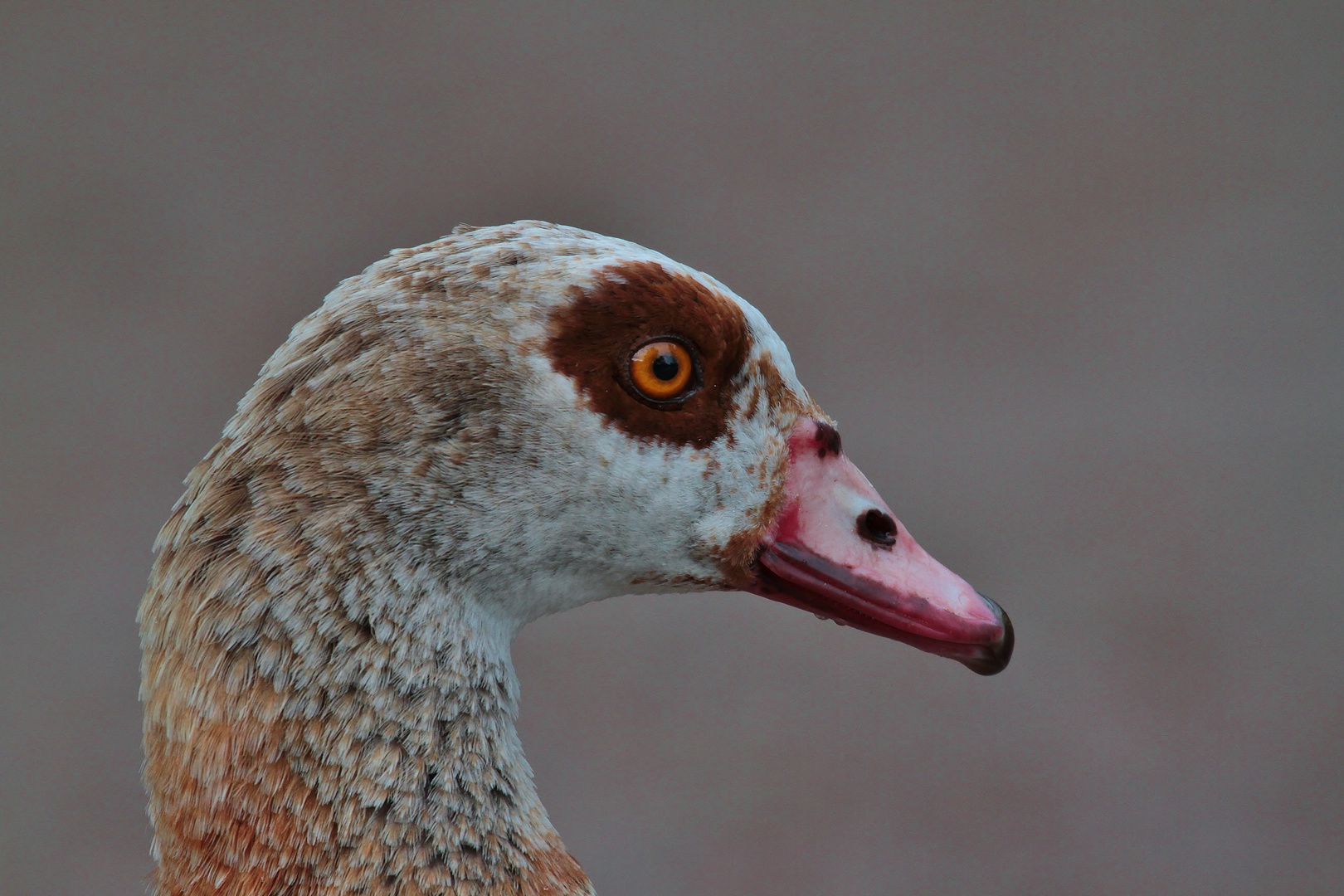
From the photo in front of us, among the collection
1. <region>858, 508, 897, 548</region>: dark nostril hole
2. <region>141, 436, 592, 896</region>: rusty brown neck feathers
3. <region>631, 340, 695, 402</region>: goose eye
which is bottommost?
<region>141, 436, 592, 896</region>: rusty brown neck feathers

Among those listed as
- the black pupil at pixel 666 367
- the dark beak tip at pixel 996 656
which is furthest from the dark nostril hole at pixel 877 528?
the black pupil at pixel 666 367

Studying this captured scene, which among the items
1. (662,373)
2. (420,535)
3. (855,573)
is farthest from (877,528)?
(420,535)

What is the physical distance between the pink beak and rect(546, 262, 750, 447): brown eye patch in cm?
9

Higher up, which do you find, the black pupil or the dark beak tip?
the black pupil

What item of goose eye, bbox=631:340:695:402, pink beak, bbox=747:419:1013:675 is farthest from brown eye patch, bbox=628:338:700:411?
pink beak, bbox=747:419:1013:675

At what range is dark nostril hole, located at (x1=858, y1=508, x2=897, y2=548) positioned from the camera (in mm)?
896

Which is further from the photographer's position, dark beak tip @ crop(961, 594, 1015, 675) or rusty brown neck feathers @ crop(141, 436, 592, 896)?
dark beak tip @ crop(961, 594, 1015, 675)

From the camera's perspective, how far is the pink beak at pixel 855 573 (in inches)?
34.4

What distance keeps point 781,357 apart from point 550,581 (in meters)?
0.25

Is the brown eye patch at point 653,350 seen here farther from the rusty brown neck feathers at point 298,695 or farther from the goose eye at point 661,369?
the rusty brown neck feathers at point 298,695

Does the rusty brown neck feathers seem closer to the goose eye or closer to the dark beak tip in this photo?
the goose eye

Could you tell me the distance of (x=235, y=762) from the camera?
76cm

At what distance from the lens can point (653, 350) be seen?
81 centimetres

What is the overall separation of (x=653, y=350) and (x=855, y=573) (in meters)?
0.24
